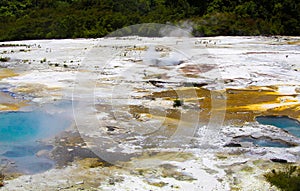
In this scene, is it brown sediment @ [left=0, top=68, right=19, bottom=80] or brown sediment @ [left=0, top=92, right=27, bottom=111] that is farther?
brown sediment @ [left=0, top=68, right=19, bottom=80]

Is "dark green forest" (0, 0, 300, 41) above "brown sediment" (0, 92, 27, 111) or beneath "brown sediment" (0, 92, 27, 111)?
above

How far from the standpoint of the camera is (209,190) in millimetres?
6145

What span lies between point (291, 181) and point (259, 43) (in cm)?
1869

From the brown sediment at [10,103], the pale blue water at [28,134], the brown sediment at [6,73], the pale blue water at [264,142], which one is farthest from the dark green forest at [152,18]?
the pale blue water at [264,142]

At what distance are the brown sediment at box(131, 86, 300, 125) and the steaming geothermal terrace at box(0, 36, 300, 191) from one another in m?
0.03

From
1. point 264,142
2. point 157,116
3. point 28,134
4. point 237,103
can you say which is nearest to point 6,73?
point 28,134

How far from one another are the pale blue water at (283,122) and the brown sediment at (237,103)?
0.21 meters

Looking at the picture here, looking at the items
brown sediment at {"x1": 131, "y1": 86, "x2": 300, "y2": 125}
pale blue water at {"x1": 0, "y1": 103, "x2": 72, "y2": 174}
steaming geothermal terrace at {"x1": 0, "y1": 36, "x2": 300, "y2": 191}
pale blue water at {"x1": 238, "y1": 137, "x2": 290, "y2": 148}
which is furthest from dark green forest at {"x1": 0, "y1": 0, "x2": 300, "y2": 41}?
pale blue water at {"x1": 238, "y1": 137, "x2": 290, "y2": 148}

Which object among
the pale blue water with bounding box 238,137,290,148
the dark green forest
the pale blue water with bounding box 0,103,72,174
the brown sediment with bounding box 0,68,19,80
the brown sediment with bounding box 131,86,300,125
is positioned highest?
the dark green forest

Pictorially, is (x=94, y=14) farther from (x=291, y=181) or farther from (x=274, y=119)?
(x=291, y=181)

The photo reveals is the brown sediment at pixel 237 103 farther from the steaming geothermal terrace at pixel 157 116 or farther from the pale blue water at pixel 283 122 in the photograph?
the pale blue water at pixel 283 122

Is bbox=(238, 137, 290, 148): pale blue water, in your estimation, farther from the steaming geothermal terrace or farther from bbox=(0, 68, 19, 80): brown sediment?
bbox=(0, 68, 19, 80): brown sediment

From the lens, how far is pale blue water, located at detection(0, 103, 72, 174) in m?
7.12

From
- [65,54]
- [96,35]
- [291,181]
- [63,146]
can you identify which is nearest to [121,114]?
[63,146]
